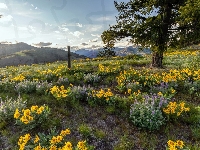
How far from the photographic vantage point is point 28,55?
99.6 metres

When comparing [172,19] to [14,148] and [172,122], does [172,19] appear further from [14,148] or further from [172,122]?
[14,148]

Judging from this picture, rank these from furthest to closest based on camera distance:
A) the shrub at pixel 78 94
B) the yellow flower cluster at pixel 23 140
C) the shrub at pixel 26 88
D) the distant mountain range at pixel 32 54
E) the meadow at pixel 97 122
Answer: the distant mountain range at pixel 32 54 < the shrub at pixel 26 88 < the shrub at pixel 78 94 < the meadow at pixel 97 122 < the yellow flower cluster at pixel 23 140

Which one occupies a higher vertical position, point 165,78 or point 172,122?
point 165,78

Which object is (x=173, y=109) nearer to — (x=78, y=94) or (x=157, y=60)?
(x=78, y=94)

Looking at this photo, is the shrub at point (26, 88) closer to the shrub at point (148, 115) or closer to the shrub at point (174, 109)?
the shrub at point (148, 115)

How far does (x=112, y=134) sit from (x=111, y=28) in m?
10.9

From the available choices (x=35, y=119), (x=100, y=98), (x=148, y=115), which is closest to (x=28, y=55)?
(x=100, y=98)

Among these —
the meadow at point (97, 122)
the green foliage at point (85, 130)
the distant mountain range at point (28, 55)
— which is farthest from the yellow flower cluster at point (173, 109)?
the distant mountain range at point (28, 55)

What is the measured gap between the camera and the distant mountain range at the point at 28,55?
8225cm

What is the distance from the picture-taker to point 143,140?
671cm

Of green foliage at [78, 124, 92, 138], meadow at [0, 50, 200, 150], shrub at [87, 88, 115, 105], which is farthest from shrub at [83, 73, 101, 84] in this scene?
green foliage at [78, 124, 92, 138]

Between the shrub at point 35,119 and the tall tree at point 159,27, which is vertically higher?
the tall tree at point 159,27

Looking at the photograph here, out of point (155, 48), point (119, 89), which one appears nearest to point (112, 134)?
point (119, 89)

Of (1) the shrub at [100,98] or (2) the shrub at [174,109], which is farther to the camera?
(1) the shrub at [100,98]
